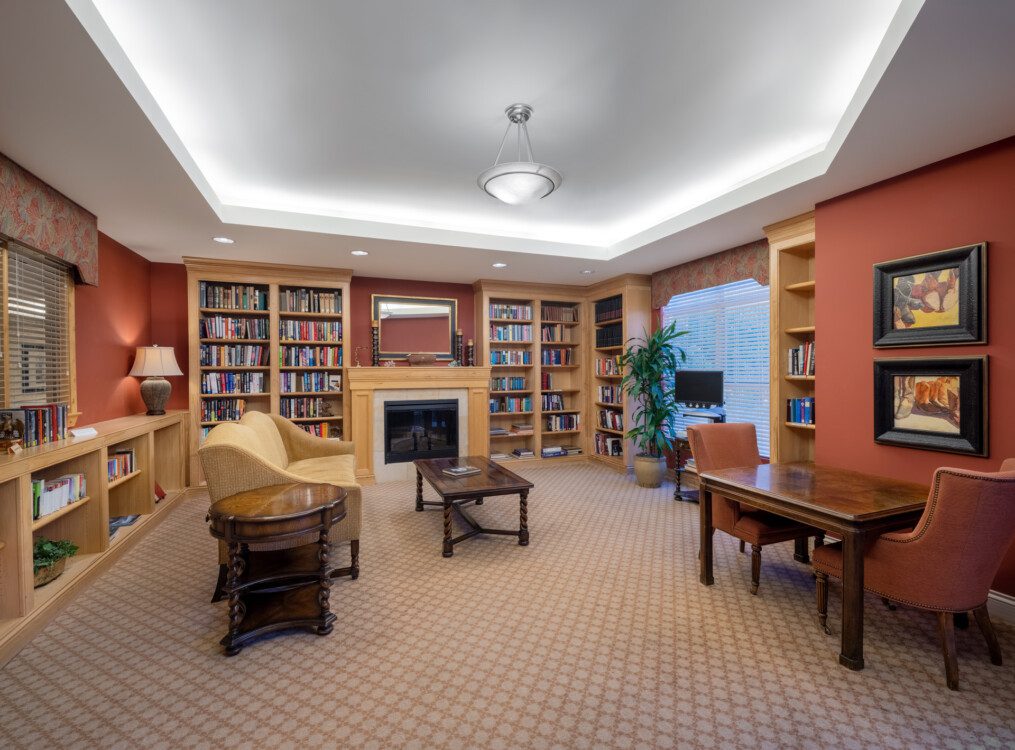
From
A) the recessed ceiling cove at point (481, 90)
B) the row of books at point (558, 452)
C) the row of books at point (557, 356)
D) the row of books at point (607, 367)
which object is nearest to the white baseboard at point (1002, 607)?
the recessed ceiling cove at point (481, 90)

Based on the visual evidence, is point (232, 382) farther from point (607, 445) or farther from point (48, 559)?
point (607, 445)

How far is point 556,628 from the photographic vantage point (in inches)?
94.0

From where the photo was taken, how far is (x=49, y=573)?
2.65 meters

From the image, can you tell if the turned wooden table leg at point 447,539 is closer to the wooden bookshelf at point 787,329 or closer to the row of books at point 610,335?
the wooden bookshelf at point 787,329

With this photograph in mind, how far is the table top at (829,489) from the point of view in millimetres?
2146

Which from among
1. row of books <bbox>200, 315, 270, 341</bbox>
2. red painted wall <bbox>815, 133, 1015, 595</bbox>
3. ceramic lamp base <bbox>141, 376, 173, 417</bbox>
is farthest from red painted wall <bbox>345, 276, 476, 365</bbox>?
red painted wall <bbox>815, 133, 1015, 595</bbox>

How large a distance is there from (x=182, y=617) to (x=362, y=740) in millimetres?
1474

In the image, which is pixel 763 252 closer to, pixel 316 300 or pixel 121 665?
pixel 316 300

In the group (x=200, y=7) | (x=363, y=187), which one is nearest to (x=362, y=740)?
(x=200, y=7)

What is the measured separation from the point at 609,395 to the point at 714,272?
2.09 metres

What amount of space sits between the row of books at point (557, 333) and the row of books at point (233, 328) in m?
3.43

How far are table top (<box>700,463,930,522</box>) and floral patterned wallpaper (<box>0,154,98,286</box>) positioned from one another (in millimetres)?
4197

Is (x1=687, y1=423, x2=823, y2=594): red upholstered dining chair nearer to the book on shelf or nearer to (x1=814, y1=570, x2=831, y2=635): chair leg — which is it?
(x1=814, y1=570, x2=831, y2=635): chair leg

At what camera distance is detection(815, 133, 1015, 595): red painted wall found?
2.48m
